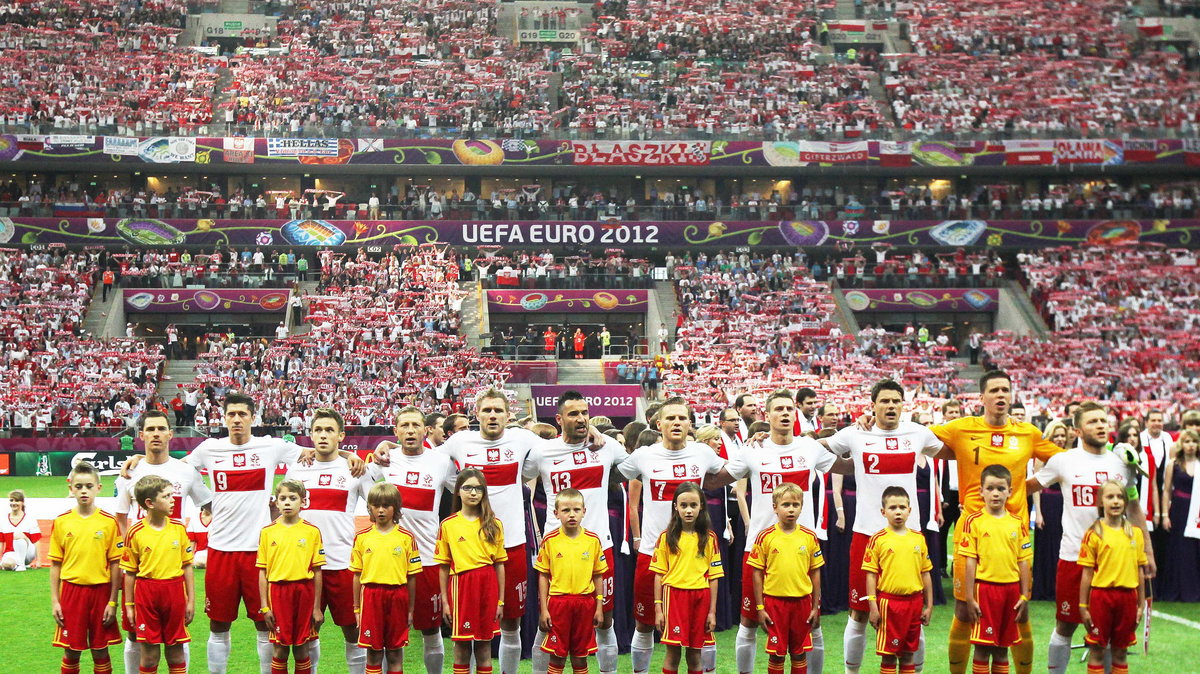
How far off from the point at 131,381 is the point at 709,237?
2022cm

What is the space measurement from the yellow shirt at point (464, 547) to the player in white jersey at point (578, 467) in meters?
0.63

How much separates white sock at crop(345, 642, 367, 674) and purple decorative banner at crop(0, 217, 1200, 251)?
34507 millimetres

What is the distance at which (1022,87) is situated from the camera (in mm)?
48969

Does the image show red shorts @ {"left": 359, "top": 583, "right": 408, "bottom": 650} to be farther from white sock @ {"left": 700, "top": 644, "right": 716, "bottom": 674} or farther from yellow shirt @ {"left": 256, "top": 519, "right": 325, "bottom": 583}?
white sock @ {"left": 700, "top": 644, "right": 716, "bottom": 674}

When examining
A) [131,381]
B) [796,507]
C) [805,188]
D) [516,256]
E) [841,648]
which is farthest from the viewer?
[805,188]

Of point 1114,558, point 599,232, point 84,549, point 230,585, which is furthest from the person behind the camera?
point 599,232

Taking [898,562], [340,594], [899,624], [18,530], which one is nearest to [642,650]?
[899,624]

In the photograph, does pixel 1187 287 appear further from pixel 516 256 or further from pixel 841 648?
pixel 841 648

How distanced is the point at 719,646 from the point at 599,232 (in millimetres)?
33320

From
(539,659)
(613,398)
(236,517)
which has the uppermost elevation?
(613,398)

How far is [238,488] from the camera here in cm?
1007

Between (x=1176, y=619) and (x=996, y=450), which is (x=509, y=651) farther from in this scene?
(x=1176, y=619)

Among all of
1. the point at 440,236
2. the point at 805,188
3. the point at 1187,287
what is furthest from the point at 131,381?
the point at 1187,287

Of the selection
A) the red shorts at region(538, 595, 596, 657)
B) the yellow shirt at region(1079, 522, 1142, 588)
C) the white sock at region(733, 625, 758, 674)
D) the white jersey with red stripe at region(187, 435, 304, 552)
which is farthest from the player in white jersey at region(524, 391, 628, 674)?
the yellow shirt at region(1079, 522, 1142, 588)
